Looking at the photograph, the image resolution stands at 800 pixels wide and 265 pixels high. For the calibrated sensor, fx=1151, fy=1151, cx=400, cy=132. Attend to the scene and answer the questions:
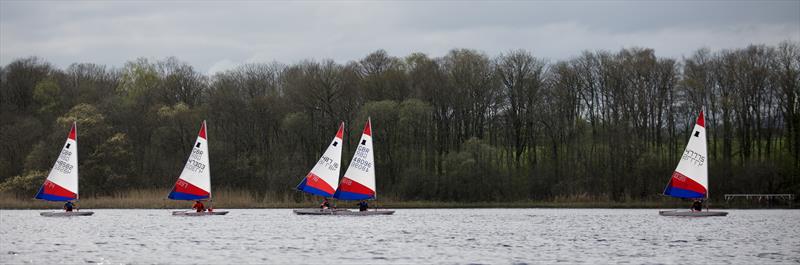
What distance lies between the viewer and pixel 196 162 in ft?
226

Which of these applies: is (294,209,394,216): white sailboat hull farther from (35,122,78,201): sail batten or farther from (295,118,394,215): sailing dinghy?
(35,122,78,201): sail batten

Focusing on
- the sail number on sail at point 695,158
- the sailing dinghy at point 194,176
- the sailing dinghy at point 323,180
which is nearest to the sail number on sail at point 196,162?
the sailing dinghy at point 194,176

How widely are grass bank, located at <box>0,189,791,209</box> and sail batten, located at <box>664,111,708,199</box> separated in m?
13.8

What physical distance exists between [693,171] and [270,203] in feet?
104

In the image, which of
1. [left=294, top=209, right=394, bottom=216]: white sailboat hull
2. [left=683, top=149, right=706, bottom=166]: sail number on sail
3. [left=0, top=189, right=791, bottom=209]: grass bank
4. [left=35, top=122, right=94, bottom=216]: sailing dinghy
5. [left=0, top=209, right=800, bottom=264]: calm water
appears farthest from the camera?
[left=0, top=189, right=791, bottom=209]: grass bank

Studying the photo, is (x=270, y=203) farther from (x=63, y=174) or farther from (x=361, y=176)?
(x=63, y=174)

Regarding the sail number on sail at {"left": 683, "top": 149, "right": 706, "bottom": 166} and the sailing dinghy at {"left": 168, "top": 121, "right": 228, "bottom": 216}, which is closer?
the sail number on sail at {"left": 683, "top": 149, "right": 706, "bottom": 166}

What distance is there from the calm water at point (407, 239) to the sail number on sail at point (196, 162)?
3016 millimetres

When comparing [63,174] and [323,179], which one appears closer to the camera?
[323,179]

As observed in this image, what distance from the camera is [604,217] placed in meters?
67.3

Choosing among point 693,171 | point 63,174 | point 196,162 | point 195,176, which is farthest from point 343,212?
point 693,171

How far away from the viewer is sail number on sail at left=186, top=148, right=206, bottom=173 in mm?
69000

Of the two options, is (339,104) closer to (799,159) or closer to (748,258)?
(799,159)

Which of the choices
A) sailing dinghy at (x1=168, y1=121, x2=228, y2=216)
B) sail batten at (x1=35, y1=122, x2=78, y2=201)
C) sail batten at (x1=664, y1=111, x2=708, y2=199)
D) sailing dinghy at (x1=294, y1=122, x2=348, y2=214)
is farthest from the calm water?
sail batten at (x1=664, y1=111, x2=708, y2=199)
